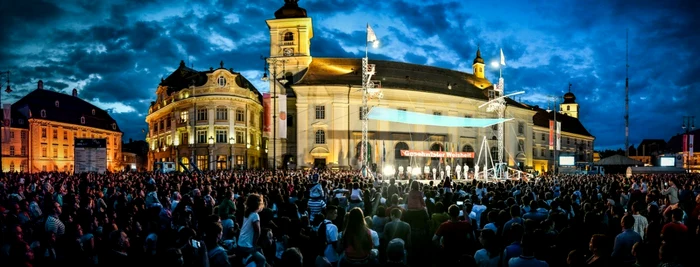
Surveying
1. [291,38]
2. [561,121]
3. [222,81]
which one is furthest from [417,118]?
[561,121]

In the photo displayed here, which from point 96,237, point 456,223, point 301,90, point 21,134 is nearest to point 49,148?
point 21,134

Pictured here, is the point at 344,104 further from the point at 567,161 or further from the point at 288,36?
the point at 567,161

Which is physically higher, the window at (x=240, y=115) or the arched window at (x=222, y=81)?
the arched window at (x=222, y=81)

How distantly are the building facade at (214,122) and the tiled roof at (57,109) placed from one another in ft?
60.1

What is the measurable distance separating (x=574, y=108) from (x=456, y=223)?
116070 mm

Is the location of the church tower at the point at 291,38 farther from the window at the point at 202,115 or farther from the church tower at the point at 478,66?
the church tower at the point at 478,66

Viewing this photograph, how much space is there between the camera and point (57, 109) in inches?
2665

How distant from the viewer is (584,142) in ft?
312

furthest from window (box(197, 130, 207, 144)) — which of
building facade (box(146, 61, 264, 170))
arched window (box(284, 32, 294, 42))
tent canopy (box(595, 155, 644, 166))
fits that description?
tent canopy (box(595, 155, 644, 166))

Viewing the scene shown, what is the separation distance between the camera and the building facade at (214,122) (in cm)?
5600

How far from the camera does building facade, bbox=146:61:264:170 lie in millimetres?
56000

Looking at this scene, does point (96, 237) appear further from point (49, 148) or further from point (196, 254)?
point (49, 148)

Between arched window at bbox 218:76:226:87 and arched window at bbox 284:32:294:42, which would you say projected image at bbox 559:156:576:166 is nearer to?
arched window at bbox 284:32:294:42

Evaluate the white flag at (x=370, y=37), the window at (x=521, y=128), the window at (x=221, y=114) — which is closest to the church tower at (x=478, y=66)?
the window at (x=521, y=128)
